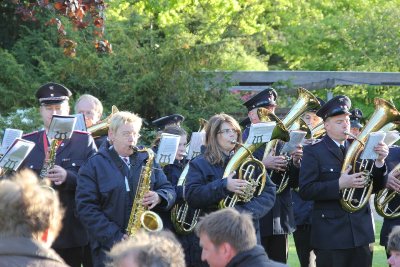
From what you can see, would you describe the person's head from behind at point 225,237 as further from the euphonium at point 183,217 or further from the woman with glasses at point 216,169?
the euphonium at point 183,217

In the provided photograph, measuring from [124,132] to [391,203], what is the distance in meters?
2.90

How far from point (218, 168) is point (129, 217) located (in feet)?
3.19

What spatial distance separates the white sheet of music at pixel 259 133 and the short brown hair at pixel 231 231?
2.80 m

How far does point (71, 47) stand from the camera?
12148 millimetres

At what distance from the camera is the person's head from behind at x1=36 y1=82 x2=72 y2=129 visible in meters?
8.53

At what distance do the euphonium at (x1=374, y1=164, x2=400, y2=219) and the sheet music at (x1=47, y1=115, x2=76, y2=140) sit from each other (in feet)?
10.2

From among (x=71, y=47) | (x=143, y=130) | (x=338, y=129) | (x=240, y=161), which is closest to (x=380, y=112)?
(x=338, y=129)

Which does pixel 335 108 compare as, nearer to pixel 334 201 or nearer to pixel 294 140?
pixel 294 140

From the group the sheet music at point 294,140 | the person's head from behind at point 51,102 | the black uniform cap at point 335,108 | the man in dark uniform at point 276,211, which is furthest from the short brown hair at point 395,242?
the person's head from behind at point 51,102

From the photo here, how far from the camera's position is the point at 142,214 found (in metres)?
7.73

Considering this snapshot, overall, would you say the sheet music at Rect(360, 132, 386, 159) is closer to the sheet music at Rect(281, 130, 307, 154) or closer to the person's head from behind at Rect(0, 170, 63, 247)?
the sheet music at Rect(281, 130, 307, 154)

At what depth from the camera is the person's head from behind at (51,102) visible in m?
8.53

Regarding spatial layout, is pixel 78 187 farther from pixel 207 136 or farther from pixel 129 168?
pixel 207 136

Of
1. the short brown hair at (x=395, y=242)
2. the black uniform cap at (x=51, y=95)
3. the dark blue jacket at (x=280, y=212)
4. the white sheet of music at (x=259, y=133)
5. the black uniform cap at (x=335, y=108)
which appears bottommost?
the dark blue jacket at (x=280, y=212)
